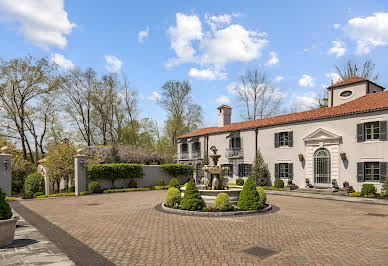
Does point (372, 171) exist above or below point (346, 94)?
below

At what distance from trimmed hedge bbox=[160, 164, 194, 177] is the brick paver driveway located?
1495cm

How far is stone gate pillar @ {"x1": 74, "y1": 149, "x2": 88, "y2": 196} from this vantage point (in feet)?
68.4

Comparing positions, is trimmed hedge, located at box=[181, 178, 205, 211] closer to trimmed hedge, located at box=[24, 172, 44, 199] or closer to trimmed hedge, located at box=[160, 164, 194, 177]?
trimmed hedge, located at box=[24, 172, 44, 199]

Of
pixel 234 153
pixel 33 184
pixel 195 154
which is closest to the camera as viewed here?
pixel 33 184

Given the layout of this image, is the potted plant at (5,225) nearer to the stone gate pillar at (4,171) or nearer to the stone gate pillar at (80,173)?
the stone gate pillar at (80,173)

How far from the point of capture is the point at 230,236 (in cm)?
817

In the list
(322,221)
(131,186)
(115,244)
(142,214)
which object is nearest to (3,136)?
(131,186)

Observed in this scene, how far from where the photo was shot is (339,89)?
24.3 m

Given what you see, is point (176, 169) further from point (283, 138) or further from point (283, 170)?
point (283, 138)

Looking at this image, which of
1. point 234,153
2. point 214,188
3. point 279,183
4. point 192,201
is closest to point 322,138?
point 279,183

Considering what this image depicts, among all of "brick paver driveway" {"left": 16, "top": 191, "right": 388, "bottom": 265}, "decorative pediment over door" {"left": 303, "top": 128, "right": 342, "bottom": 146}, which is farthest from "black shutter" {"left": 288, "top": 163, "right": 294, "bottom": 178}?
"brick paver driveway" {"left": 16, "top": 191, "right": 388, "bottom": 265}

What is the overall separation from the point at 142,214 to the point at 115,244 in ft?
14.9

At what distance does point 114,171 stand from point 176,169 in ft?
23.9

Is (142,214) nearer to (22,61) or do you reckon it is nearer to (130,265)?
(130,265)
